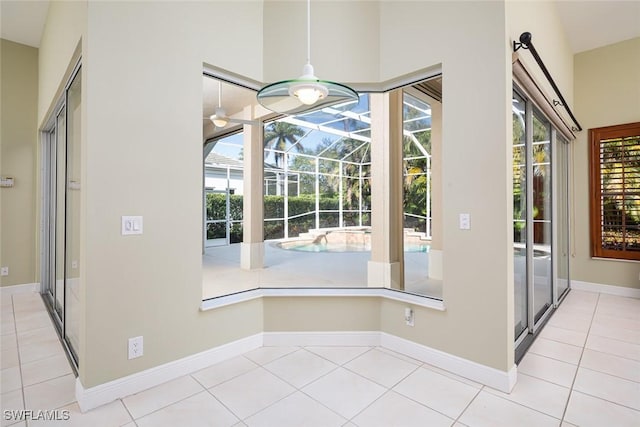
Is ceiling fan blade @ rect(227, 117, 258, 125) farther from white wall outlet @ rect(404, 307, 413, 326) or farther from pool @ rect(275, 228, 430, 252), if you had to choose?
white wall outlet @ rect(404, 307, 413, 326)

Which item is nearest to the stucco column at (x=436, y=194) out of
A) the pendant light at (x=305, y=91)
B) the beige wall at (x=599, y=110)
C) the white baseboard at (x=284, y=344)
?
the white baseboard at (x=284, y=344)

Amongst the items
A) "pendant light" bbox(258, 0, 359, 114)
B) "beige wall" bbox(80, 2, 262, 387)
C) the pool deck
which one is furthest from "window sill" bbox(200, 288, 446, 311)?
"pendant light" bbox(258, 0, 359, 114)

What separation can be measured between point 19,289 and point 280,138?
14.7 feet

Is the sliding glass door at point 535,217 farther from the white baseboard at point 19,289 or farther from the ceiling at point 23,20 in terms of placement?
the white baseboard at point 19,289

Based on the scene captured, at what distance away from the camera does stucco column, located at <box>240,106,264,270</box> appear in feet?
9.65

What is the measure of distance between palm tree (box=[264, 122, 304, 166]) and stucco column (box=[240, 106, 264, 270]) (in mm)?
74

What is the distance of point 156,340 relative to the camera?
7.42ft

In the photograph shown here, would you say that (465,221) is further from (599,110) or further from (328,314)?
(599,110)

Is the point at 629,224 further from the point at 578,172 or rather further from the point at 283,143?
the point at 283,143

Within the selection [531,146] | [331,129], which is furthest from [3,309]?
[531,146]

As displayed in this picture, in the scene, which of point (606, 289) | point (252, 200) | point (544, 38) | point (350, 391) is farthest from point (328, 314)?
point (606, 289)

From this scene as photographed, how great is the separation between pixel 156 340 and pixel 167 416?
529mm

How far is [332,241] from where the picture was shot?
3152 mm

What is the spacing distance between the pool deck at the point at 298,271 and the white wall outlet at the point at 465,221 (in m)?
0.52
